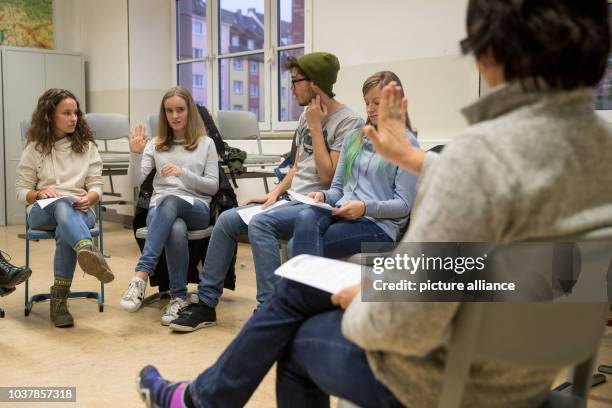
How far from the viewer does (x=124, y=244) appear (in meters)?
5.15

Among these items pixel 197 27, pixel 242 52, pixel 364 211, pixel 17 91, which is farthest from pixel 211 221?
pixel 17 91

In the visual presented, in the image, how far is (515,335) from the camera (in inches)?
34.6

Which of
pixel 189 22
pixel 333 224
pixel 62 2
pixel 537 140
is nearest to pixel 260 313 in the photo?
pixel 537 140

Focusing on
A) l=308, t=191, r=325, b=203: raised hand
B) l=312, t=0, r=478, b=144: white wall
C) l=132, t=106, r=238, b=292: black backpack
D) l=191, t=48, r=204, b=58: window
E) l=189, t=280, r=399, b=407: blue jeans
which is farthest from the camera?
l=191, t=48, r=204, b=58: window

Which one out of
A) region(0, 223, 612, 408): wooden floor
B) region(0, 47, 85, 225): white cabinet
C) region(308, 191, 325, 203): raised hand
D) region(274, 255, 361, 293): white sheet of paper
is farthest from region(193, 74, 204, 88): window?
region(274, 255, 361, 293): white sheet of paper

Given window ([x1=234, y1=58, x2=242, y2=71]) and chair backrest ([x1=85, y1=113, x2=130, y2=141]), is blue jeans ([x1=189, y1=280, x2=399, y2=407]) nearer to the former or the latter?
chair backrest ([x1=85, y1=113, x2=130, y2=141])

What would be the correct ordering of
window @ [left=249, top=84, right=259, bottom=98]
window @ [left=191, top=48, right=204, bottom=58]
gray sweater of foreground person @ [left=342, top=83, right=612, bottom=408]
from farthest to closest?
window @ [left=191, top=48, right=204, bottom=58], window @ [left=249, top=84, right=259, bottom=98], gray sweater of foreground person @ [left=342, top=83, right=612, bottom=408]

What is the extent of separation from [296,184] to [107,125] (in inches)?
112

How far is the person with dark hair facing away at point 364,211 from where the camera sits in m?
2.30

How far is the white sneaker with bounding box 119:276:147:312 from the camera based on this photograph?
2.80m

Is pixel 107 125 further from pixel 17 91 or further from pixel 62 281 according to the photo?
pixel 62 281

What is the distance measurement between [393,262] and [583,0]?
442 mm

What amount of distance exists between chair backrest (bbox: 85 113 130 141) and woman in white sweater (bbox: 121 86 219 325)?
194 centimetres

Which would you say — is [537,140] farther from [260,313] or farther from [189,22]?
[189,22]
